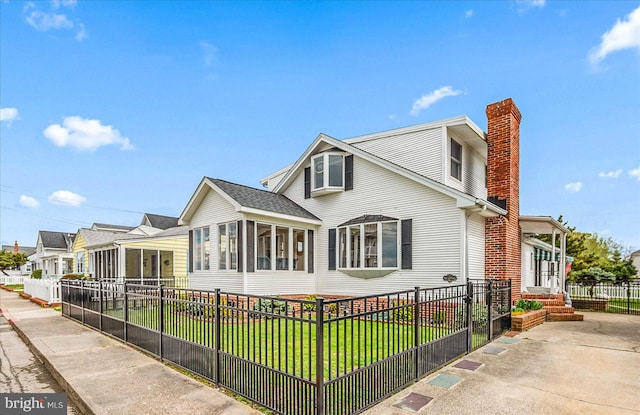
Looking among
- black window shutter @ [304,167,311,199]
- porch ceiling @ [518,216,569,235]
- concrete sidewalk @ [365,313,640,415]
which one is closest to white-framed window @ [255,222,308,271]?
black window shutter @ [304,167,311,199]

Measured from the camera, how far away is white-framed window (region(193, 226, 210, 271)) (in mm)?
13625

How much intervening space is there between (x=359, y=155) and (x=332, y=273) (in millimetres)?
4363

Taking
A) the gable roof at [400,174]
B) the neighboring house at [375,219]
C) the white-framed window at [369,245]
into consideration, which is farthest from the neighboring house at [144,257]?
the white-framed window at [369,245]

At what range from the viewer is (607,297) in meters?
17.1

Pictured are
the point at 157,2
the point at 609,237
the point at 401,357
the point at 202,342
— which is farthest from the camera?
the point at 609,237

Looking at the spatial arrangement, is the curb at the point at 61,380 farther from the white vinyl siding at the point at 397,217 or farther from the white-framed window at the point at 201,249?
the white vinyl siding at the point at 397,217

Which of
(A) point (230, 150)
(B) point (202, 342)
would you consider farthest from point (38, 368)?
(A) point (230, 150)

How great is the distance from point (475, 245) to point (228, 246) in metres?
Answer: 8.03

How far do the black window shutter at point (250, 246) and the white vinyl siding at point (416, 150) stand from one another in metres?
5.66

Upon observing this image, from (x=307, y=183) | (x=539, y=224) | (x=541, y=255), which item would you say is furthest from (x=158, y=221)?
(x=539, y=224)

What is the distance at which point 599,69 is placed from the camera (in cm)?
1287

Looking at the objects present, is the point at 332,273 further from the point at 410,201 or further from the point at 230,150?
the point at 230,150

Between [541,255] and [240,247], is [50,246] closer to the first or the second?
[240,247]

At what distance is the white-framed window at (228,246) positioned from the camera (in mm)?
12227
